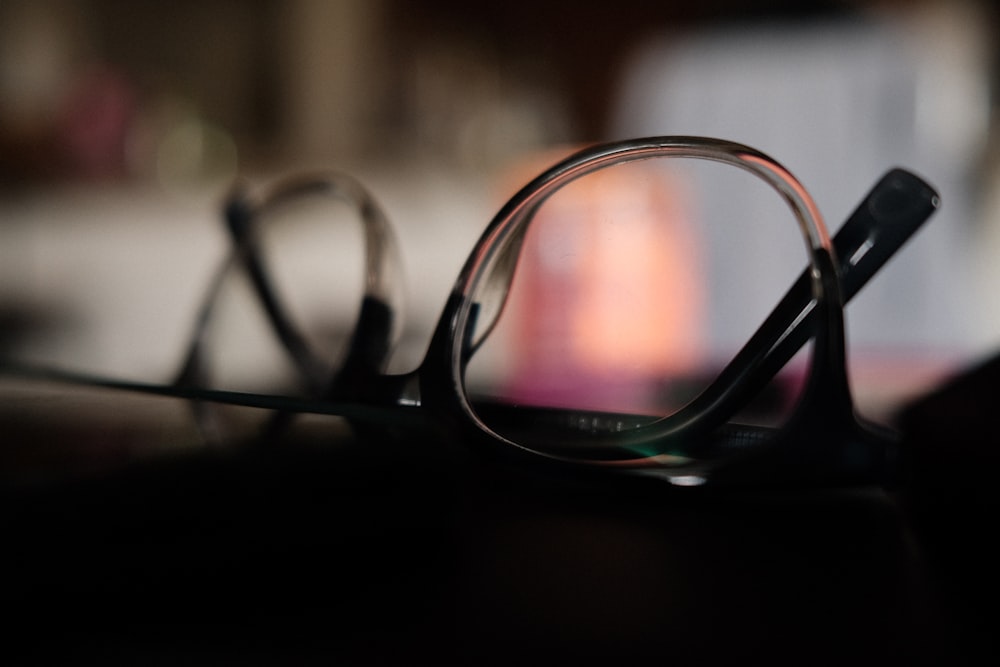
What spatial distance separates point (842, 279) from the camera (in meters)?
0.16

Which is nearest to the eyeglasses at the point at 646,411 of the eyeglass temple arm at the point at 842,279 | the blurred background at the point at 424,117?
the eyeglass temple arm at the point at 842,279

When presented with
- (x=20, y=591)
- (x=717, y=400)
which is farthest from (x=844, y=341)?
(x=20, y=591)

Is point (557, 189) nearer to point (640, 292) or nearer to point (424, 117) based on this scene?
point (640, 292)

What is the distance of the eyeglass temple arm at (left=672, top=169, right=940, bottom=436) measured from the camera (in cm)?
15

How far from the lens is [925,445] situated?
223 millimetres

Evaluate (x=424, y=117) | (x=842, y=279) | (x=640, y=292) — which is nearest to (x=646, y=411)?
(x=842, y=279)

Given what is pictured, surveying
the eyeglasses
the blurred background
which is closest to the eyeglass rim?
the eyeglasses

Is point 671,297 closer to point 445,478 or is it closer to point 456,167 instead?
point 456,167

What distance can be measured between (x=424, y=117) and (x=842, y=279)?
4.21 ft

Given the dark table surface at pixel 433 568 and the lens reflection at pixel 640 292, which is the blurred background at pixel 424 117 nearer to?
the lens reflection at pixel 640 292

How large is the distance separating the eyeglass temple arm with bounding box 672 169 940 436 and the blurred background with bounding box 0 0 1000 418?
1.00 m

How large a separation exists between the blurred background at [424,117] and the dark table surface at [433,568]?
96 cm

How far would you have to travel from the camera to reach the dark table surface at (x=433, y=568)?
0.13 m

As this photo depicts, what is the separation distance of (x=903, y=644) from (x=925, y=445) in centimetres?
11
